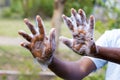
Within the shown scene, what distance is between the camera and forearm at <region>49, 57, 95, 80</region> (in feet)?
10.8

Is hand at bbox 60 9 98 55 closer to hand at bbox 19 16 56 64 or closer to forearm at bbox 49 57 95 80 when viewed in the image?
hand at bbox 19 16 56 64

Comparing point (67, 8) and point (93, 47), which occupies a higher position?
point (93, 47)

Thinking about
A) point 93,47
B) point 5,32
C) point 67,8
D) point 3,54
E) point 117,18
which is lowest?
point 5,32

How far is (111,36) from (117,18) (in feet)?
10.6

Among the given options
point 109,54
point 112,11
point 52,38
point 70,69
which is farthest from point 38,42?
point 112,11

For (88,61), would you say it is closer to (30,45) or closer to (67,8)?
(30,45)

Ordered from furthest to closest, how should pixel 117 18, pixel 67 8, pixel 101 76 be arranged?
pixel 67 8 → pixel 117 18 → pixel 101 76

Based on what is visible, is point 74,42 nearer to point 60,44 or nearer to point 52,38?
point 52,38

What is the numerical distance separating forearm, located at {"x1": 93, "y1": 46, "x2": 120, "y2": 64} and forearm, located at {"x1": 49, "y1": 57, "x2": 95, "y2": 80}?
0.35m

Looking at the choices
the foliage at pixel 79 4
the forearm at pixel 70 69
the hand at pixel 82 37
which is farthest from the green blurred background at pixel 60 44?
the hand at pixel 82 37

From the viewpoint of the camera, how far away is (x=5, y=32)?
632 inches

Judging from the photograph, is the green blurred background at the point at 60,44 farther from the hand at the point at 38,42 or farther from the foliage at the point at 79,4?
the hand at the point at 38,42

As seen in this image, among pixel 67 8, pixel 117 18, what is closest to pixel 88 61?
pixel 117 18

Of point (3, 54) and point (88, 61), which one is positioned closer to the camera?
point (88, 61)
